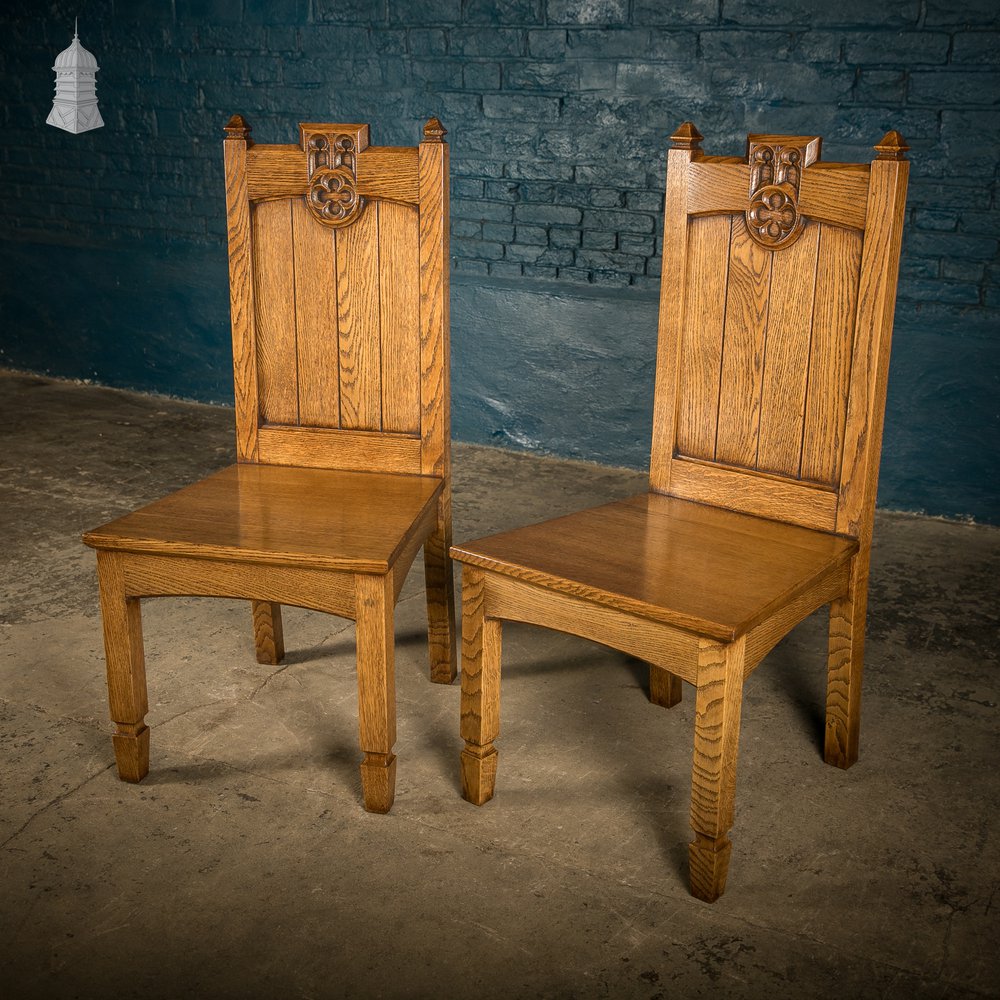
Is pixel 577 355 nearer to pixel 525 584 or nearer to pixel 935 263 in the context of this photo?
pixel 935 263

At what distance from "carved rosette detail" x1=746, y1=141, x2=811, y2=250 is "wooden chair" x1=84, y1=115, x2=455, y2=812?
558 millimetres

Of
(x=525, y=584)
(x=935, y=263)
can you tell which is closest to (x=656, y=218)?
(x=935, y=263)

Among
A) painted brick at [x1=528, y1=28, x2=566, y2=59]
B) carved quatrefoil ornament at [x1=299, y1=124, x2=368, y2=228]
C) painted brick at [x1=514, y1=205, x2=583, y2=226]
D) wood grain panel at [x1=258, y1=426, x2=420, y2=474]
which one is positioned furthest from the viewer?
painted brick at [x1=514, y1=205, x2=583, y2=226]

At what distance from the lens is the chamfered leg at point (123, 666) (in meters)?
1.94

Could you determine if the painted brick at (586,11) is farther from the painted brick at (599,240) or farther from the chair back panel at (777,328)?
the chair back panel at (777,328)

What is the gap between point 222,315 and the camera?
4695 mm

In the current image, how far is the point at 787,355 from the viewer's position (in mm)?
2033

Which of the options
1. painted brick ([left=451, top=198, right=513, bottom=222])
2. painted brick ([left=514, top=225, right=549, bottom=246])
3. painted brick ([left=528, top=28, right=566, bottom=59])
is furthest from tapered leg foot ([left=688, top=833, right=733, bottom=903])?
painted brick ([left=528, top=28, right=566, bottom=59])

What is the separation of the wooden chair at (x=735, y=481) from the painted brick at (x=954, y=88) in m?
1.53

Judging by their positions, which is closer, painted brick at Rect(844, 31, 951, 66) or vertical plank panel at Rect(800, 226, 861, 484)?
vertical plank panel at Rect(800, 226, 861, 484)

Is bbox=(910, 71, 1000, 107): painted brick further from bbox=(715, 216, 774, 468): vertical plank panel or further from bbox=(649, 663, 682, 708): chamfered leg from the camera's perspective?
bbox=(649, 663, 682, 708): chamfered leg

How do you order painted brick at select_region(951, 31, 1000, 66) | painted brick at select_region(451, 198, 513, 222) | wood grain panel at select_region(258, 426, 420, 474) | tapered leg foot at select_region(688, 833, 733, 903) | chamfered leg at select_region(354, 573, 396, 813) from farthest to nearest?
1. painted brick at select_region(451, 198, 513, 222)
2. painted brick at select_region(951, 31, 1000, 66)
3. wood grain panel at select_region(258, 426, 420, 474)
4. chamfered leg at select_region(354, 573, 396, 813)
5. tapered leg foot at select_region(688, 833, 733, 903)

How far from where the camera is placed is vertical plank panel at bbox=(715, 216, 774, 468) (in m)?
2.04

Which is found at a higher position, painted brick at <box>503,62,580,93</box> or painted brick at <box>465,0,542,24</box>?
painted brick at <box>465,0,542,24</box>
